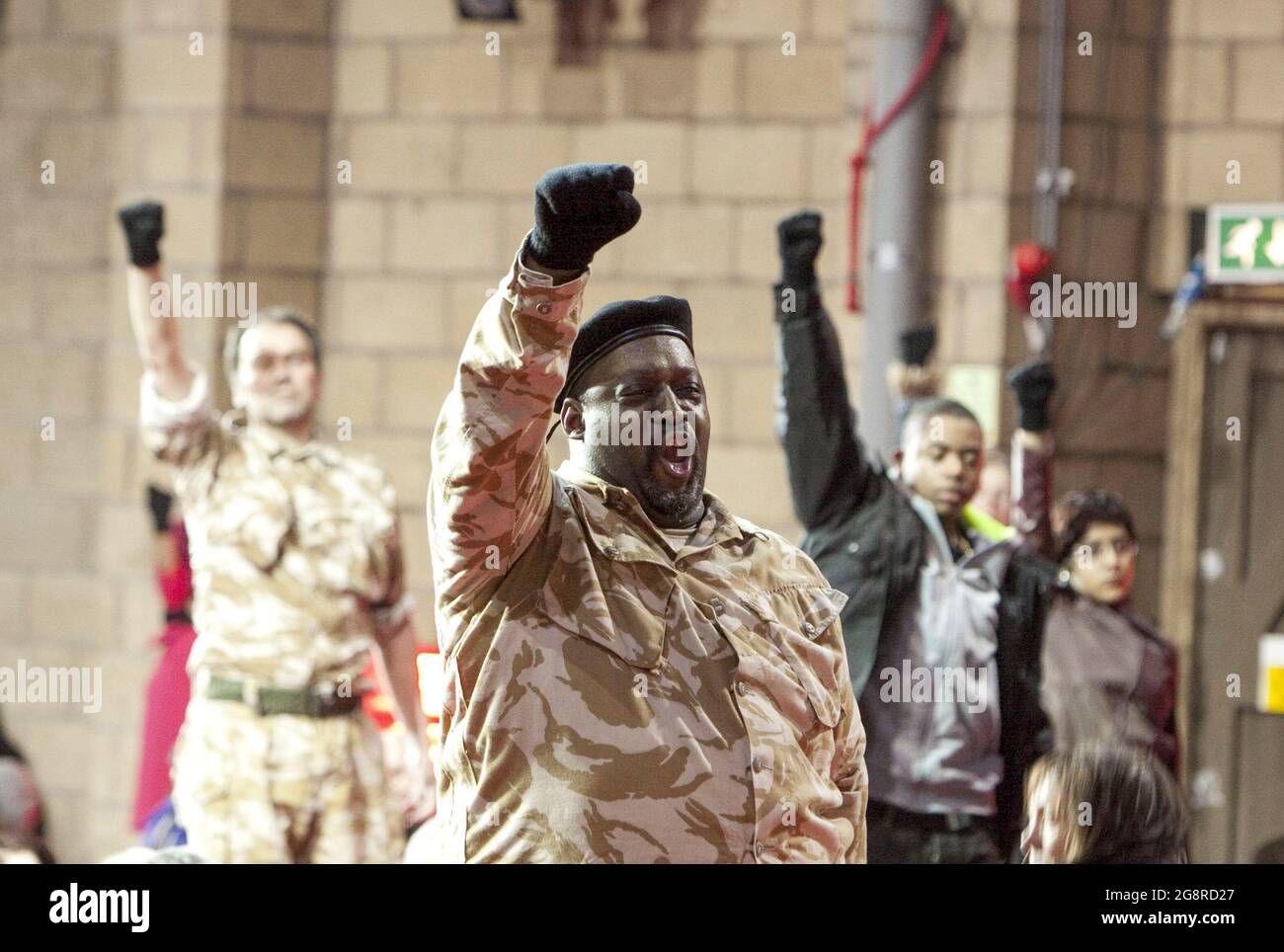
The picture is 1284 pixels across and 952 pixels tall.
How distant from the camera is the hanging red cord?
5.28 meters

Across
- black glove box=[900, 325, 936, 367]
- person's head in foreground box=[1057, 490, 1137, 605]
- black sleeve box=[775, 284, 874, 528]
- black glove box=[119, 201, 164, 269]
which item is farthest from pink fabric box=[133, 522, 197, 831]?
person's head in foreground box=[1057, 490, 1137, 605]

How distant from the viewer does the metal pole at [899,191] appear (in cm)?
527

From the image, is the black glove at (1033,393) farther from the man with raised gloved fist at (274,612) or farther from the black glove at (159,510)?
the black glove at (159,510)

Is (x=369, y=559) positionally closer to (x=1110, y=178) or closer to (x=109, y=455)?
(x=109, y=455)

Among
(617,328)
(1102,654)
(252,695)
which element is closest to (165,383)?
(252,695)

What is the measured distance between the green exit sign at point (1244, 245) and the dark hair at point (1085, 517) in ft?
4.34

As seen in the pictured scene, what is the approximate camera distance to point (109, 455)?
5.57 meters

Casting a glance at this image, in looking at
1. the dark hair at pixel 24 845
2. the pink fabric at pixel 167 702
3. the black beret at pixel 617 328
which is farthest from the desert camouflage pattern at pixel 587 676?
the pink fabric at pixel 167 702

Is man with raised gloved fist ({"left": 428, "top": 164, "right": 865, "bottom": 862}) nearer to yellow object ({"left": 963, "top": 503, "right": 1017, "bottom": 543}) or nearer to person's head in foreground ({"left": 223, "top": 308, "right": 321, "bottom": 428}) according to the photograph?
yellow object ({"left": 963, "top": 503, "right": 1017, "bottom": 543})

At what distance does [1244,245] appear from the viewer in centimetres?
550

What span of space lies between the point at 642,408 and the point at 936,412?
184 centimetres

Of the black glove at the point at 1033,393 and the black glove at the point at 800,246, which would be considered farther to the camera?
the black glove at the point at 1033,393

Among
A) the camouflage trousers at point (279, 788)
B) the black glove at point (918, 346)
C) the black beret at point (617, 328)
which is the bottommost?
the camouflage trousers at point (279, 788)

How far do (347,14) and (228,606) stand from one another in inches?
87.1
